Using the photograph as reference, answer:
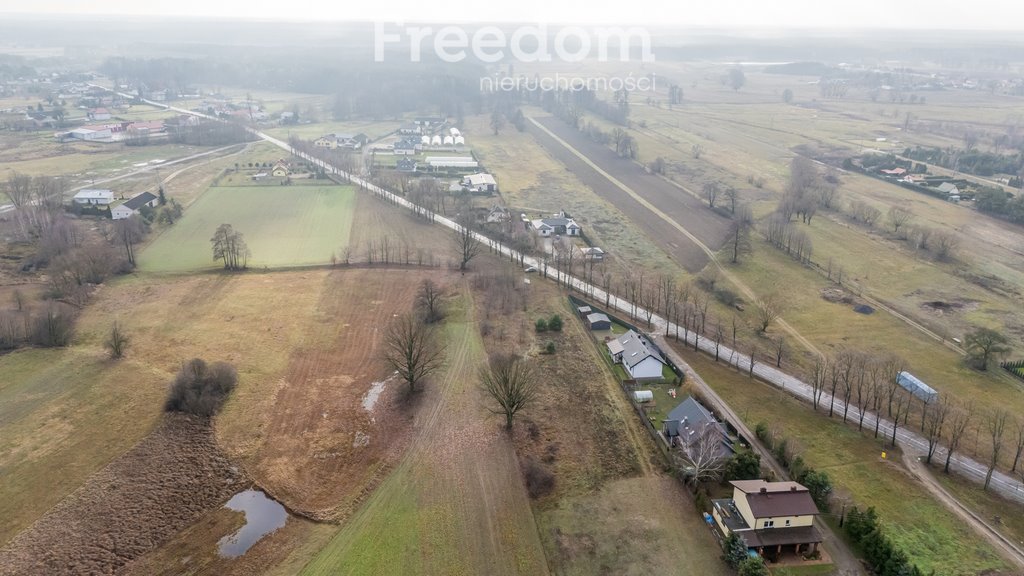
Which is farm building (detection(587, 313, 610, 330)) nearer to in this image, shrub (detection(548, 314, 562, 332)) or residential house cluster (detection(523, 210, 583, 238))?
shrub (detection(548, 314, 562, 332))

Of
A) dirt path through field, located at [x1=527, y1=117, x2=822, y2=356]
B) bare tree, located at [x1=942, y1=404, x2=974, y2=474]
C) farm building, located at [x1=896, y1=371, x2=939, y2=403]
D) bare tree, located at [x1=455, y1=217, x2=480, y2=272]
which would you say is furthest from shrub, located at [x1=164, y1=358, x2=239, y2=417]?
farm building, located at [x1=896, y1=371, x2=939, y2=403]

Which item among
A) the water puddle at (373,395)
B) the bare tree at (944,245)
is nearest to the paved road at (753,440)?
the water puddle at (373,395)

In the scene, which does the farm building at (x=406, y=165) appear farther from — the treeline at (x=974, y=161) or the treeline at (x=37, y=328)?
the treeline at (x=974, y=161)

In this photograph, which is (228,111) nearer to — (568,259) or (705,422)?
(568,259)

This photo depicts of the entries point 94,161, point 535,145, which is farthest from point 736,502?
point 94,161

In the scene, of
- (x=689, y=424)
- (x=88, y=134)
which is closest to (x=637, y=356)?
(x=689, y=424)

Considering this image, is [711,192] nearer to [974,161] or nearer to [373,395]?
[974,161]
